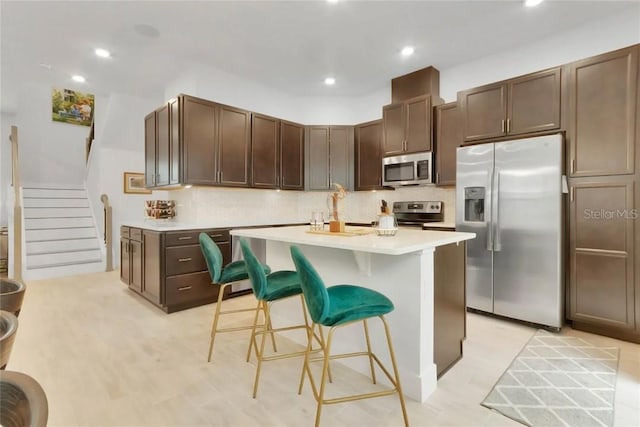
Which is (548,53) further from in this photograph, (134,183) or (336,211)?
(134,183)

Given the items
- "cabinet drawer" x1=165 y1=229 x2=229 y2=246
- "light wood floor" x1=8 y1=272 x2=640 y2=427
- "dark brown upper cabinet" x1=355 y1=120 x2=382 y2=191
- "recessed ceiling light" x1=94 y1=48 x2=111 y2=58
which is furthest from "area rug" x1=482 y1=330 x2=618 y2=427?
"recessed ceiling light" x1=94 y1=48 x2=111 y2=58

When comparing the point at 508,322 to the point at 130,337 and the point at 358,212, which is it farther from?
the point at 130,337

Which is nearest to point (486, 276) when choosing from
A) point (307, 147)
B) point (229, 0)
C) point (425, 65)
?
point (425, 65)

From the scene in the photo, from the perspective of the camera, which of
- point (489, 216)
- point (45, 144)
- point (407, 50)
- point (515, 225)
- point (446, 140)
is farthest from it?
point (45, 144)

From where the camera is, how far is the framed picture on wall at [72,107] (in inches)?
283

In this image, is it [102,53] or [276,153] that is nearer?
[102,53]

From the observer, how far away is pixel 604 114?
2.74 m

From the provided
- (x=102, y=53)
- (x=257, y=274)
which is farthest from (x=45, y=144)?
(x=257, y=274)

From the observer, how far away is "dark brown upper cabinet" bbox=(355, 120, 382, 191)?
4789 mm

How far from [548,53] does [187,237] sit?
457 centimetres

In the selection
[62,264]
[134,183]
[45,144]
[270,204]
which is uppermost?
[45,144]

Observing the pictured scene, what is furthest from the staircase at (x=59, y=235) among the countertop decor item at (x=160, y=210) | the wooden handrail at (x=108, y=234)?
the countertop decor item at (x=160, y=210)

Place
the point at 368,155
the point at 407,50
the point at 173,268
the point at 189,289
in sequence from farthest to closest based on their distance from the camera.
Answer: the point at 368,155
the point at 407,50
the point at 189,289
the point at 173,268

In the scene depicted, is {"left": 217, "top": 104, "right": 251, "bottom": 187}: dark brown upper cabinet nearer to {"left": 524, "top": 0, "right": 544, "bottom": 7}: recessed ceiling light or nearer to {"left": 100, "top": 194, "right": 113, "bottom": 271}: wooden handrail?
{"left": 100, "top": 194, "right": 113, "bottom": 271}: wooden handrail
